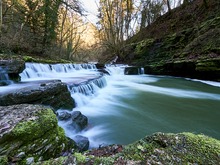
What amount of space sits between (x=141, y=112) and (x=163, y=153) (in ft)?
12.9

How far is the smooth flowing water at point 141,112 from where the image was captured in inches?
155

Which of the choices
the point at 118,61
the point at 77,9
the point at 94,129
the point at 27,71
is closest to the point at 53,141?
the point at 94,129

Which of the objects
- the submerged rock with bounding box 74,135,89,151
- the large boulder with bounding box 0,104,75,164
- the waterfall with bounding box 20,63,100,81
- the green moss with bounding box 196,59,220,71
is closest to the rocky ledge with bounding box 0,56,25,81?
the waterfall with bounding box 20,63,100,81

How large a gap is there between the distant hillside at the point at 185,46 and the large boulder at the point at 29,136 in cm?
924

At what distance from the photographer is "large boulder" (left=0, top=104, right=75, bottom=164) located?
181cm

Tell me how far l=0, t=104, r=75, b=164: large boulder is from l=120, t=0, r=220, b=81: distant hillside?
364 inches

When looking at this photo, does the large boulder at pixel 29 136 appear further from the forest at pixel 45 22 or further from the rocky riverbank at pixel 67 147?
the forest at pixel 45 22

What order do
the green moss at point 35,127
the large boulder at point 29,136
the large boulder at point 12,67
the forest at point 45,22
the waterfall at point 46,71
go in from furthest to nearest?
the forest at point 45,22 → the waterfall at point 46,71 → the large boulder at point 12,67 → the green moss at point 35,127 → the large boulder at point 29,136

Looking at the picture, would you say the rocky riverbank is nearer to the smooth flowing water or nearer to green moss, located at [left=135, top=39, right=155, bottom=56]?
the smooth flowing water

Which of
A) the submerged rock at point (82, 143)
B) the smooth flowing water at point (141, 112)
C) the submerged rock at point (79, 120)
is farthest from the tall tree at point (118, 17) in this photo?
the submerged rock at point (82, 143)

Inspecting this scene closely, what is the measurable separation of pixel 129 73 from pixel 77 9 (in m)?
8.38

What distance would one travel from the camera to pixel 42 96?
4.21 m

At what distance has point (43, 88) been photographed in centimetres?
436

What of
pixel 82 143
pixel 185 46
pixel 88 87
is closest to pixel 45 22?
pixel 88 87
